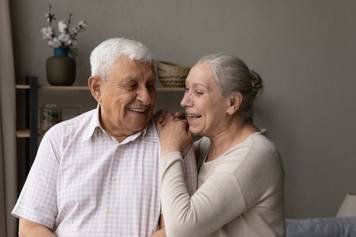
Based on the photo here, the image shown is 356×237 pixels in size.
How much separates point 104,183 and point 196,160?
13.3 inches

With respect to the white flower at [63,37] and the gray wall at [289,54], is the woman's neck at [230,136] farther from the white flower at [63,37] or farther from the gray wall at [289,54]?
the gray wall at [289,54]

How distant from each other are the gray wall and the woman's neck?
199cm

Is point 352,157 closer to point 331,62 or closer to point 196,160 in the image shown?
point 331,62

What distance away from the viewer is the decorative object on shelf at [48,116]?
334cm

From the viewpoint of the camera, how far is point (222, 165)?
60.4 inches

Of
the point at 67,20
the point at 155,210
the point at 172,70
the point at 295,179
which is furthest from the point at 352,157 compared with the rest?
the point at 155,210

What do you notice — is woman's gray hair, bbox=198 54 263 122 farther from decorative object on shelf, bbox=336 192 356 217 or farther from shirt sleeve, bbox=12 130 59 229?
decorative object on shelf, bbox=336 192 356 217

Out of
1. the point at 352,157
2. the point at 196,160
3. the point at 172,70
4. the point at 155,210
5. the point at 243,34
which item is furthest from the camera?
the point at 352,157

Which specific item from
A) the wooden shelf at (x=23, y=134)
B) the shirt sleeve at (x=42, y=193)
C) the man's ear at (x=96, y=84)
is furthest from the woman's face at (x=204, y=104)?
the wooden shelf at (x=23, y=134)

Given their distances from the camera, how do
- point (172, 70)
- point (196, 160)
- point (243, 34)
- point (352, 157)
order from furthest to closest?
point (352, 157)
point (243, 34)
point (172, 70)
point (196, 160)

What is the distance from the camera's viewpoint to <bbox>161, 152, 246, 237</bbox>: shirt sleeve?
4.65 ft

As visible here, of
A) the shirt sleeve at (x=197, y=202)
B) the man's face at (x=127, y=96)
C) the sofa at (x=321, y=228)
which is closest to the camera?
the shirt sleeve at (x=197, y=202)

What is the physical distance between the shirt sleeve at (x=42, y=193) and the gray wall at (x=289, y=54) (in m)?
1.96

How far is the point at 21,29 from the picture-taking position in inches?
132
